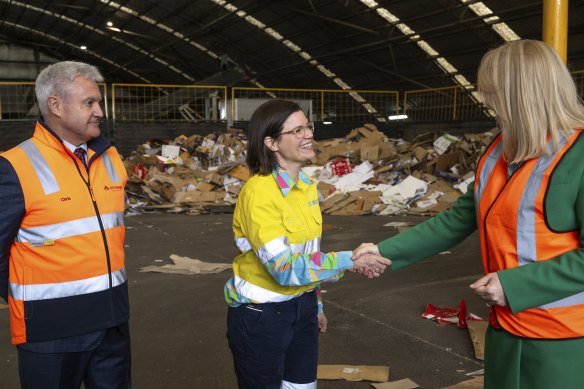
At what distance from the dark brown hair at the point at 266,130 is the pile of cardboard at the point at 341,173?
759 cm

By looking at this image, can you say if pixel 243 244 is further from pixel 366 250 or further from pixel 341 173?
pixel 341 173

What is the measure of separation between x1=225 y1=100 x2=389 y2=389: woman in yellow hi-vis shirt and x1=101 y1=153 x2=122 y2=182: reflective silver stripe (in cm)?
53

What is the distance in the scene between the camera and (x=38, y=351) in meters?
1.84

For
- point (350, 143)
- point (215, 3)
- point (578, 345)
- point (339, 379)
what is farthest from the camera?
point (215, 3)

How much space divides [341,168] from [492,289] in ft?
34.2

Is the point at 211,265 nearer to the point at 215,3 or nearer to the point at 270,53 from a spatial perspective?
the point at 215,3

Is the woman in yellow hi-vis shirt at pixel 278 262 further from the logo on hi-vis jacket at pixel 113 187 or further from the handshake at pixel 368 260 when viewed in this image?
the logo on hi-vis jacket at pixel 113 187

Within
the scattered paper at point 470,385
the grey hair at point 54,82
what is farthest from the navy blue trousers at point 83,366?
the scattered paper at point 470,385

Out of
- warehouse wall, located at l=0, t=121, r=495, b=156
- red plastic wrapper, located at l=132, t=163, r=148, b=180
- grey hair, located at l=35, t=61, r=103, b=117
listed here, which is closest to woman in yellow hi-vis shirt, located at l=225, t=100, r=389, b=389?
grey hair, located at l=35, t=61, r=103, b=117

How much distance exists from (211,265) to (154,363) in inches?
98.3

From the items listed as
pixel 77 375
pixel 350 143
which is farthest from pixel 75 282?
pixel 350 143

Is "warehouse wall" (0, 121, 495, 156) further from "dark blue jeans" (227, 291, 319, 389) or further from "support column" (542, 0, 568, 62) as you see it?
"dark blue jeans" (227, 291, 319, 389)

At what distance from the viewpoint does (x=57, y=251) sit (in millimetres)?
1867

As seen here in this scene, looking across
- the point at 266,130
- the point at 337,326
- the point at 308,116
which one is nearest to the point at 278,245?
the point at 266,130
